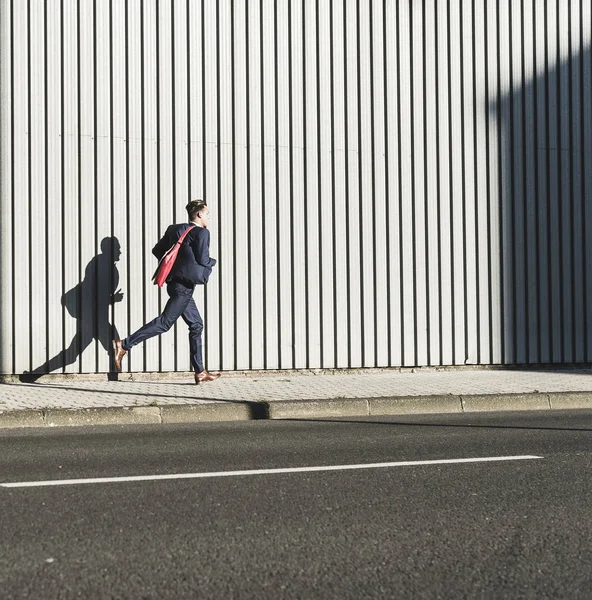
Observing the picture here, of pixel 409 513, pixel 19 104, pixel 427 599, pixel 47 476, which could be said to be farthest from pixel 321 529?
pixel 19 104

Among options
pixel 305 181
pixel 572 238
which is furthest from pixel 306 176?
pixel 572 238

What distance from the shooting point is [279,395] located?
381 inches

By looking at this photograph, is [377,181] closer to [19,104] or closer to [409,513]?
[19,104]

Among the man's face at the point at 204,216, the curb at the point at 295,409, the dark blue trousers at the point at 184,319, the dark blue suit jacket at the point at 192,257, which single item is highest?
the man's face at the point at 204,216

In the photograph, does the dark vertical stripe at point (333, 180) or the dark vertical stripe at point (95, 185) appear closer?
the dark vertical stripe at point (95, 185)

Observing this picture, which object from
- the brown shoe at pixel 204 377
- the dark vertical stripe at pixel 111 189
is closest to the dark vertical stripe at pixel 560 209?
the brown shoe at pixel 204 377

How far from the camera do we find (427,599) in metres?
3.60

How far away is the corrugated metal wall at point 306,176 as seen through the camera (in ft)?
36.6

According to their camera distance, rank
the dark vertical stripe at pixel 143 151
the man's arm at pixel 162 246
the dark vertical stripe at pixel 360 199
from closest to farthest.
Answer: the man's arm at pixel 162 246 < the dark vertical stripe at pixel 143 151 < the dark vertical stripe at pixel 360 199

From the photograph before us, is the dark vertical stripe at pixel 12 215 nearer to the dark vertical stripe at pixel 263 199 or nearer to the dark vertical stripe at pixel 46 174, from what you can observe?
the dark vertical stripe at pixel 46 174

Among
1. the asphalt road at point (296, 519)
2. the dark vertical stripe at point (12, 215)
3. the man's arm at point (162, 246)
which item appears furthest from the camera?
the dark vertical stripe at point (12, 215)

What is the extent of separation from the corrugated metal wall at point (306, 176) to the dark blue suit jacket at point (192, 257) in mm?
950

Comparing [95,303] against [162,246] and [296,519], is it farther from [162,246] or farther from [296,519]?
[296,519]

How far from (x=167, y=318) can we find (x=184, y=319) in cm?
22
